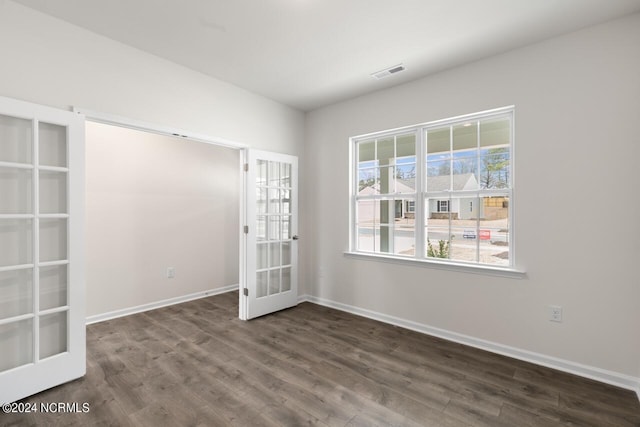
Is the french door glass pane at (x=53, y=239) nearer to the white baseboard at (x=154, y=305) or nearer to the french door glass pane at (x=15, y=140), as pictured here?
the french door glass pane at (x=15, y=140)

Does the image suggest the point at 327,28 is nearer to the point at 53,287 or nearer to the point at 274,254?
the point at 274,254

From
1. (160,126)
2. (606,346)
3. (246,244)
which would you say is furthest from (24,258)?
(606,346)

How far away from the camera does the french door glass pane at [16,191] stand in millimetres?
2156

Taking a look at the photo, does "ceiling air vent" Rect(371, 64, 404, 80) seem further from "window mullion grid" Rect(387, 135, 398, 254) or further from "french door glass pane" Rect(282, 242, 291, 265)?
"french door glass pane" Rect(282, 242, 291, 265)

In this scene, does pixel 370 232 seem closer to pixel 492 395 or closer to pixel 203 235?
pixel 492 395

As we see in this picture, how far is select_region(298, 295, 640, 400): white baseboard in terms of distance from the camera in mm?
2385

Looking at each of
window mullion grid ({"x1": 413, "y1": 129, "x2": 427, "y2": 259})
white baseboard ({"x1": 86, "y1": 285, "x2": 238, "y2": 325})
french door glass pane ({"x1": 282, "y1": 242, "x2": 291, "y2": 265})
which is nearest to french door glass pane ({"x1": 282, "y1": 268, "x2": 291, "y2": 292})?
french door glass pane ({"x1": 282, "y1": 242, "x2": 291, "y2": 265})

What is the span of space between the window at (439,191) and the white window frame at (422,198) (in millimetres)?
11

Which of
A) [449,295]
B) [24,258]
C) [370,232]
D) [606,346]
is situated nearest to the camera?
[24,258]

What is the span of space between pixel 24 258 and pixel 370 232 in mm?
3313

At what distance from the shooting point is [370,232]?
4035mm

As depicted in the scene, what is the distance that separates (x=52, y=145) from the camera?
236 cm

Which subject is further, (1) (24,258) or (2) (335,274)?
(2) (335,274)

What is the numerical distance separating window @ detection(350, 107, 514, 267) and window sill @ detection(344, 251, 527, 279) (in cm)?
8
